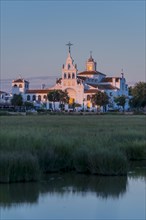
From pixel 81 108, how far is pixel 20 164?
158m

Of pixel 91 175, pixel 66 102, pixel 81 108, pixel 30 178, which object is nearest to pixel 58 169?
pixel 91 175

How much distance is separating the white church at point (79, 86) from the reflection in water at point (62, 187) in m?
149

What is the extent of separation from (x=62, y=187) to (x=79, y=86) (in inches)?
6335

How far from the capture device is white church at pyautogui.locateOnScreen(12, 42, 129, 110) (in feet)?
584

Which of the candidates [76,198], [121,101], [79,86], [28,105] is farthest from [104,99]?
[76,198]

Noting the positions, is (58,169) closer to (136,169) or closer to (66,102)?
(136,169)

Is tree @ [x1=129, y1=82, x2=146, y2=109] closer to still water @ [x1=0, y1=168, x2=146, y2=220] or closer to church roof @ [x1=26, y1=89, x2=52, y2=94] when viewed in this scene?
church roof @ [x1=26, y1=89, x2=52, y2=94]

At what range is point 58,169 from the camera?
21484mm

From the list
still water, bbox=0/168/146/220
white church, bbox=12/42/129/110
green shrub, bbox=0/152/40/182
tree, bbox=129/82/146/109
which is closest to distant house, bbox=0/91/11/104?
white church, bbox=12/42/129/110

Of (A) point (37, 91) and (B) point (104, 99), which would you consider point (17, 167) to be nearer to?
(B) point (104, 99)

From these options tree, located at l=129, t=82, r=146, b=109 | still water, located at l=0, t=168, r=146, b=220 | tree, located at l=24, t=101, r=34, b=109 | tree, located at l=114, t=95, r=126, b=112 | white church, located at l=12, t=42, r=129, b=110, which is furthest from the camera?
white church, located at l=12, t=42, r=129, b=110

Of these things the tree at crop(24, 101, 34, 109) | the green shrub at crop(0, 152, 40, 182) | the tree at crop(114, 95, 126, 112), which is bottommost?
the green shrub at crop(0, 152, 40, 182)

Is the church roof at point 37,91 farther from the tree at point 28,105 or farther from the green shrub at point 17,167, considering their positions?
the green shrub at point 17,167

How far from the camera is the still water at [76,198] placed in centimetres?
1527
